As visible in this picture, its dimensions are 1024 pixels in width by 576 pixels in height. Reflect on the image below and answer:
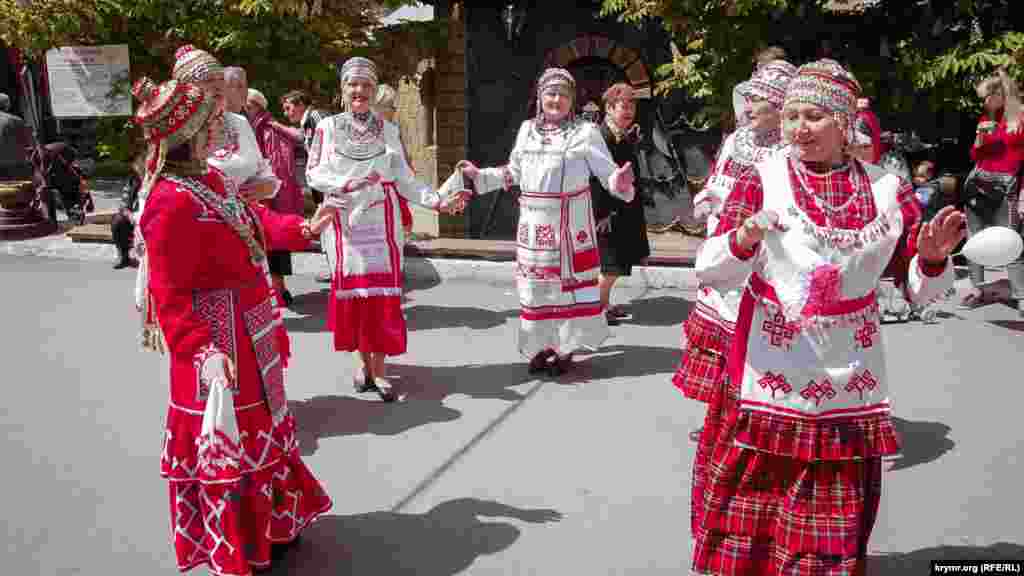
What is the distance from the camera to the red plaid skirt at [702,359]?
4531 millimetres

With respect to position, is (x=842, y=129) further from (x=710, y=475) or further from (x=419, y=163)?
(x=419, y=163)

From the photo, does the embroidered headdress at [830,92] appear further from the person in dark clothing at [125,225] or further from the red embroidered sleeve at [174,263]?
Result: the person in dark clothing at [125,225]

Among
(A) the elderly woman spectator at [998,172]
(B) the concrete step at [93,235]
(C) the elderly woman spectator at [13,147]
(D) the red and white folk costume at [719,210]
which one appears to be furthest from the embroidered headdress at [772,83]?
(C) the elderly woman spectator at [13,147]

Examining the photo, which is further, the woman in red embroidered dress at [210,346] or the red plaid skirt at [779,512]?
the woman in red embroidered dress at [210,346]

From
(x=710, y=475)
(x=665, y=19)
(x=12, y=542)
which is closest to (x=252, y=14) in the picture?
(x=665, y=19)

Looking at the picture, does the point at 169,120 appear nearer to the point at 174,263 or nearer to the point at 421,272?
the point at 174,263

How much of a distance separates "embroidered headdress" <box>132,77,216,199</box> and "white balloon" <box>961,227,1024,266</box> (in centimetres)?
262

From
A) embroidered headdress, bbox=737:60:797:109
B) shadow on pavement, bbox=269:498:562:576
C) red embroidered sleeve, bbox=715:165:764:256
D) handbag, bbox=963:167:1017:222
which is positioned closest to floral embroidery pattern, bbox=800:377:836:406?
red embroidered sleeve, bbox=715:165:764:256

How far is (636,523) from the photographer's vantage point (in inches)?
158

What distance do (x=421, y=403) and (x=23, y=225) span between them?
27.7 feet

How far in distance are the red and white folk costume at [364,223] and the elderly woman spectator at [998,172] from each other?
4.90 m

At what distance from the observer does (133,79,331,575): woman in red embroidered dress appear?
3.01 m

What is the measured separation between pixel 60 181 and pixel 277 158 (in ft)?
21.0

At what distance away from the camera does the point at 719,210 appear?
4.06 meters
